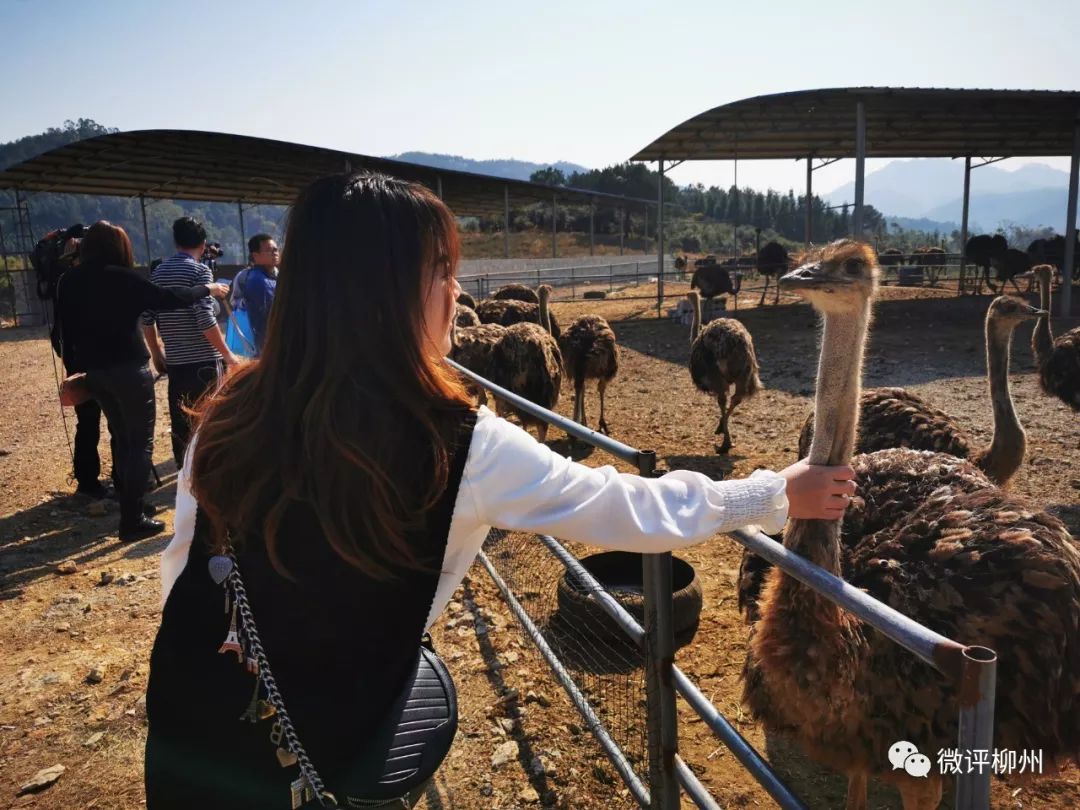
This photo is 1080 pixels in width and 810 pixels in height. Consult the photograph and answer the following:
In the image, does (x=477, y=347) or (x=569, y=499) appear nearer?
(x=569, y=499)

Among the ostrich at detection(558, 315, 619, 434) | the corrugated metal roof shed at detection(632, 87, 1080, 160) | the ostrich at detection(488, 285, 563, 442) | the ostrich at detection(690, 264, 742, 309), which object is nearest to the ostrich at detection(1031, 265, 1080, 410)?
the ostrich at detection(558, 315, 619, 434)

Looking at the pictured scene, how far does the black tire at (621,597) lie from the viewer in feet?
11.8

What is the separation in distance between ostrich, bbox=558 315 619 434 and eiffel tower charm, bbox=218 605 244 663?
6.94 meters

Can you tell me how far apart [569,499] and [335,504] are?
0.38 metres

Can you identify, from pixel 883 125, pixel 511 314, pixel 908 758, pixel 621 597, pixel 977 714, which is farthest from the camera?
pixel 883 125

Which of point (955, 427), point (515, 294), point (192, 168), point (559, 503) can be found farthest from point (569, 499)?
point (192, 168)

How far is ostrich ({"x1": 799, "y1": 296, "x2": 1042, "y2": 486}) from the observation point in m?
4.32

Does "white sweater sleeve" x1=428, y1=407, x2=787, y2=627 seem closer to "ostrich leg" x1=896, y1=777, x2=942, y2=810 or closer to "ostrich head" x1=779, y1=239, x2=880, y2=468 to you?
"ostrich head" x1=779, y1=239, x2=880, y2=468

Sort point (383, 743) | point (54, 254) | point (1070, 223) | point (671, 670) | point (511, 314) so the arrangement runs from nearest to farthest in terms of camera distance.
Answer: point (383, 743) → point (671, 670) → point (54, 254) → point (511, 314) → point (1070, 223)

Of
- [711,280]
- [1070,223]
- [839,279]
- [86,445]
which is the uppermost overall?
[1070,223]

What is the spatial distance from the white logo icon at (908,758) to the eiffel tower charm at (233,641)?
5.76 feet

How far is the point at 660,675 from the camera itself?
2029 millimetres

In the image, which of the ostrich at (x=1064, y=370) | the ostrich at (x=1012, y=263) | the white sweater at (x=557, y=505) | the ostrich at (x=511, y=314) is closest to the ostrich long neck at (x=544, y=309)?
the ostrich at (x=511, y=314)

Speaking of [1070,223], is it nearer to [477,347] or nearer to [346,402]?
[477,347]
